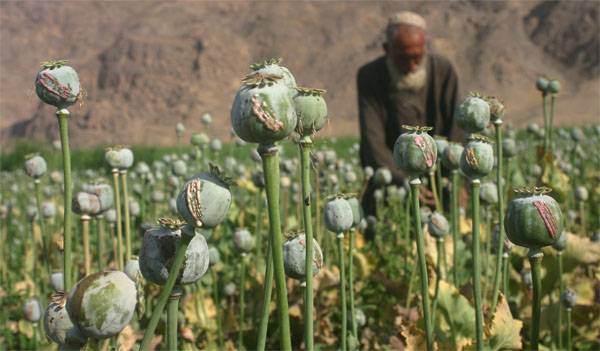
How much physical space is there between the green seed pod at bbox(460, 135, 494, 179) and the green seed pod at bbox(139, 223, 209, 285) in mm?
681

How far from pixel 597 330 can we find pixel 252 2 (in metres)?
42.2

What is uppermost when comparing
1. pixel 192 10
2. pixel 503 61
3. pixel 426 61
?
pixel 192 10

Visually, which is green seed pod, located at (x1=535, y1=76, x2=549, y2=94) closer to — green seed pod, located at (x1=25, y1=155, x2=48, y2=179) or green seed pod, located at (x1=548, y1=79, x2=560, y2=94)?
green seed pod, located at (x1=548, y1=79, x2=560, y2=94)

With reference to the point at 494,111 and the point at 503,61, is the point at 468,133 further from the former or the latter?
the point at 503,61

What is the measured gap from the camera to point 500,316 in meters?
1.52

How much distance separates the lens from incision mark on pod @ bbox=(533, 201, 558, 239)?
1.04 meters

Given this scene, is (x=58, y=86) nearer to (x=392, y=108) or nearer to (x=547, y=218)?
(x=547, y=218)

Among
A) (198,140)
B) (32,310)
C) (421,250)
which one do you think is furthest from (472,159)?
(198,140)

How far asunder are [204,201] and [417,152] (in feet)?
1.69

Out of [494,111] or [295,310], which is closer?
[494,111]

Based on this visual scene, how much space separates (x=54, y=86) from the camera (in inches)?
44.5

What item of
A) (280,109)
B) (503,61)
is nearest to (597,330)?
(280,109)

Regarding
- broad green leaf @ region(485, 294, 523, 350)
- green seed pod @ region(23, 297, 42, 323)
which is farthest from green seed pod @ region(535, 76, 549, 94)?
green seed pod @ region(23, 297, 42, 323)

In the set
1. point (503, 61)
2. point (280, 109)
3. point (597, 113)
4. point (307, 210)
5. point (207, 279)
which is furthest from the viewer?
point (503, 61)
